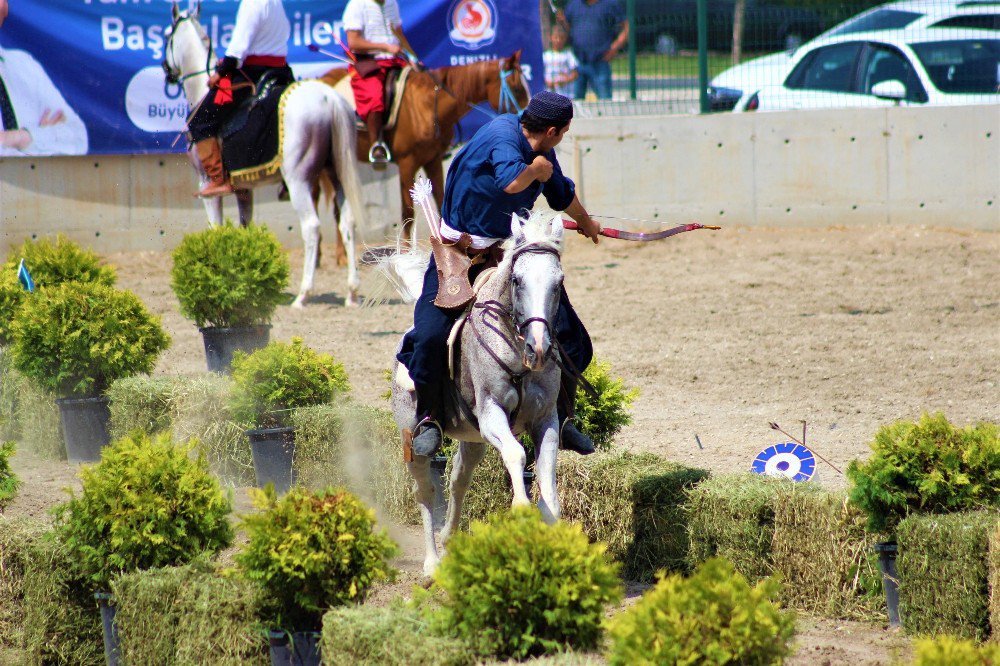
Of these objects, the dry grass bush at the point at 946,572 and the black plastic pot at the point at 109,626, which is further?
the black plastic pot at the point at 109,626

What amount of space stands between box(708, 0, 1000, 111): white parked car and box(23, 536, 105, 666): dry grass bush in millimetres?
10772

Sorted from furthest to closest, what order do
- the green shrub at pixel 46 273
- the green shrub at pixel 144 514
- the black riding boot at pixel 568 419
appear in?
the green shrub at pixel 46 273
the black riding boot at pixel 568 419
the green shrub at pixel 144 514

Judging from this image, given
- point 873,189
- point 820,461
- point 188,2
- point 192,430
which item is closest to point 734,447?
point 820,461

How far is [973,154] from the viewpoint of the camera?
44.1 feet

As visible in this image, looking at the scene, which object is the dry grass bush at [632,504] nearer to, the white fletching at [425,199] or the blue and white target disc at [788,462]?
the blue and white target disc at [788,462]

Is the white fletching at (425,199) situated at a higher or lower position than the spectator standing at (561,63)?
lower

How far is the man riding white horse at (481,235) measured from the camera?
507cm

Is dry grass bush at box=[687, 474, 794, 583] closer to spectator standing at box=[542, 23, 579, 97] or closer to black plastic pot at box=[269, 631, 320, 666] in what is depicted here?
black plastic pot at box=[269, 631, 320, 666]

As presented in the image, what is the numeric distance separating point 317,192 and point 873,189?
614 centimetres

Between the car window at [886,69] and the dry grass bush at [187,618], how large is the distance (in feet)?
37.1

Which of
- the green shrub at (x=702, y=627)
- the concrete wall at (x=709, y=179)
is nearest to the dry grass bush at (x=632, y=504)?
the green shrub at (x=702, y=627)

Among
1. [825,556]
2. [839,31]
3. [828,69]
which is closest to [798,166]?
[828,69]

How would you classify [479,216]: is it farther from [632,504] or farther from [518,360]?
[632,504]

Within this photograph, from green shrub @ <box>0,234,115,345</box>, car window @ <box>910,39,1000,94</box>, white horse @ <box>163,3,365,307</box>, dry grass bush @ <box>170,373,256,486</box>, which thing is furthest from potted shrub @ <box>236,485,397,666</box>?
car window @ <box>910,39,1000,94</box>
